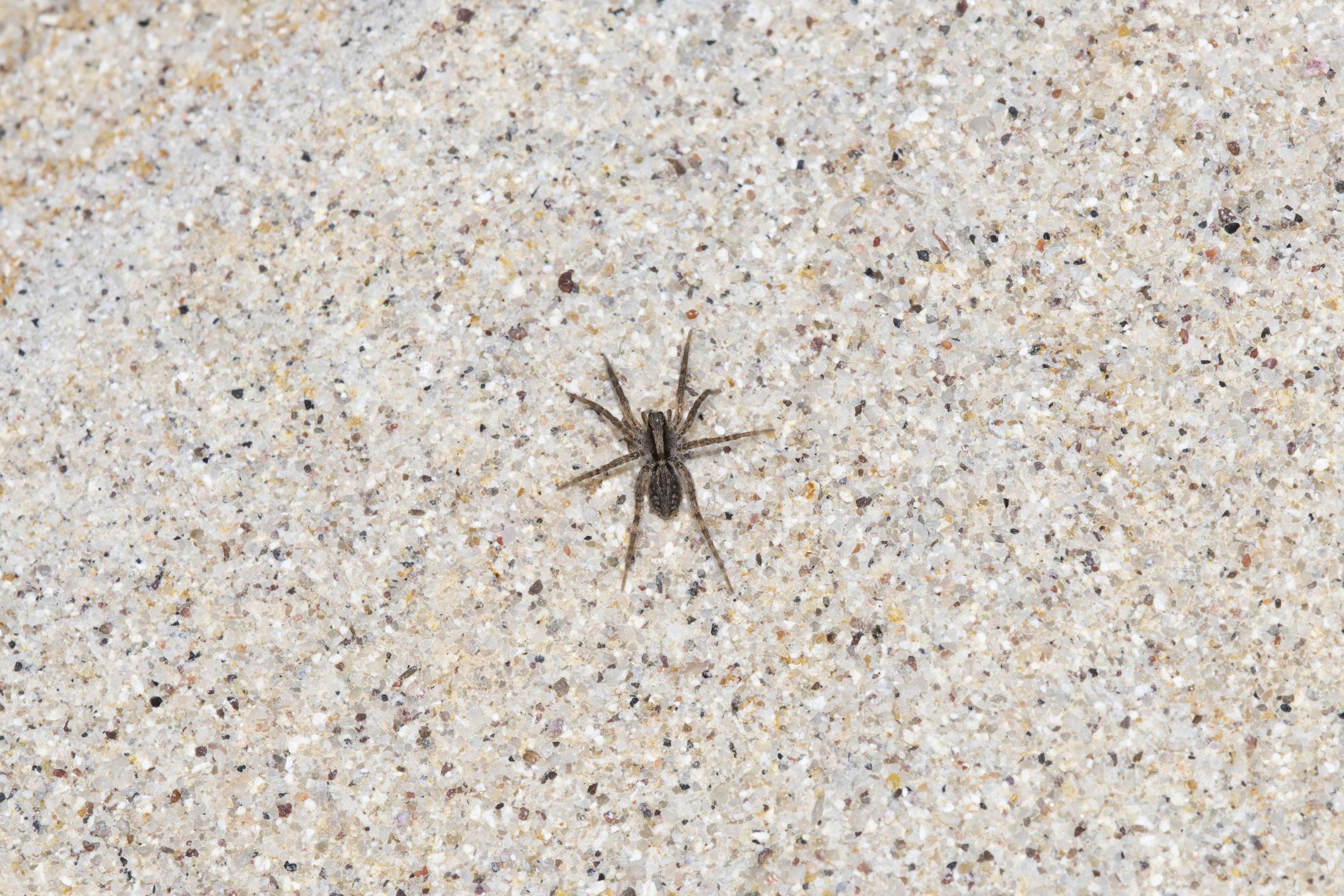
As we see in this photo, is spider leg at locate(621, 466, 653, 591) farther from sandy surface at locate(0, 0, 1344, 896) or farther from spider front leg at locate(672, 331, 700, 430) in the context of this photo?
spider front leg at locate(672, 331, 700, 430)

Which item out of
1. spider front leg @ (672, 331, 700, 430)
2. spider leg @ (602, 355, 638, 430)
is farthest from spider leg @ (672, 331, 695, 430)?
spider leg @ (602, 355, 638, 430)

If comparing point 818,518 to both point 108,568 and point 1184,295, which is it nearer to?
point 1184,295

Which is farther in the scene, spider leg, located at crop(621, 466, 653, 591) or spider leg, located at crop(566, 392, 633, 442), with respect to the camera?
spider leg, located at crop(566, 392, 633, 442)

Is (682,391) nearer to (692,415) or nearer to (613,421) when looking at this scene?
(692,415)

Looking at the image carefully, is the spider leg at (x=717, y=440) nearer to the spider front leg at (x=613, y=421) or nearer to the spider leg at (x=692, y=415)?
the spider leg at (x=692, y=415)

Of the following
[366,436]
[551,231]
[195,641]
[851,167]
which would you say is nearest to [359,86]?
[551,231]

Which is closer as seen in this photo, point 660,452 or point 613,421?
point 660,452

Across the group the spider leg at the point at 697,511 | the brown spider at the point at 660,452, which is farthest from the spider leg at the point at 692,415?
the spider leg at the point at 697,511

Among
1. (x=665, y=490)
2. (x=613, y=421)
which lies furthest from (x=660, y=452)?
(x=613, y=421)
